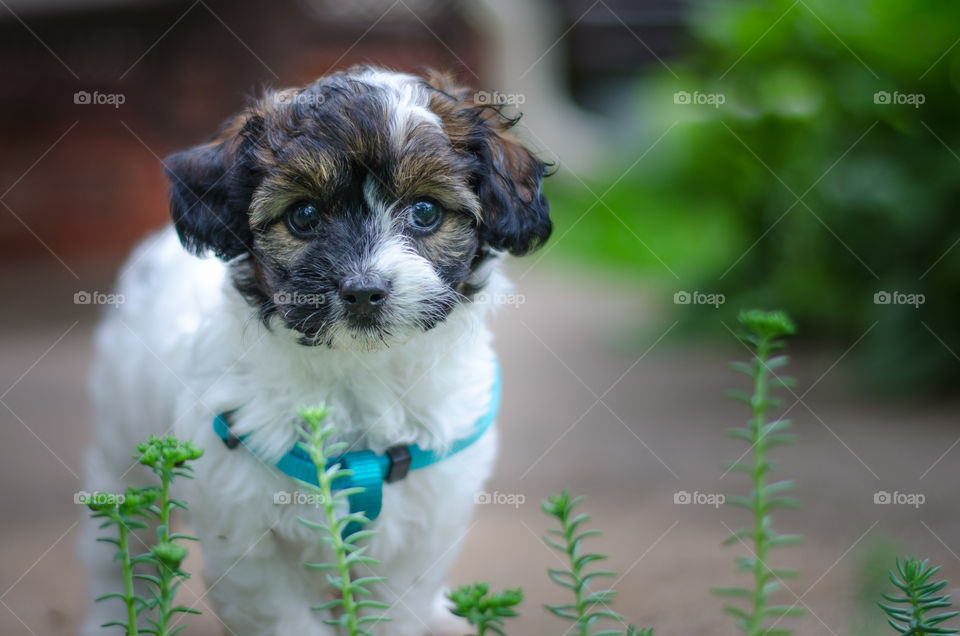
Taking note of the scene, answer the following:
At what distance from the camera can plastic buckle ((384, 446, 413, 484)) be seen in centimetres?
285

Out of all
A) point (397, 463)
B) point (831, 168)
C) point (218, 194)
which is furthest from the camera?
point (831, 168)

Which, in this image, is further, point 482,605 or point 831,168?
point 831,168

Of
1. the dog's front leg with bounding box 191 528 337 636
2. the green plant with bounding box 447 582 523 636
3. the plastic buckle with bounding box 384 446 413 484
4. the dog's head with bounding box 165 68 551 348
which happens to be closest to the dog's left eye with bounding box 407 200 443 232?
the dog's head with bounding box 165 68 551 348

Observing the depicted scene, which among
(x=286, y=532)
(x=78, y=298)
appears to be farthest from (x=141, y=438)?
(x=78, y=298)

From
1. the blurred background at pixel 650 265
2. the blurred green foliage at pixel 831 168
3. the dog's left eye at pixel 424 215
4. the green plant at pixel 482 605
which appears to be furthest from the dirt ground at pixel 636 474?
the dog's left eye at pixel 424 215

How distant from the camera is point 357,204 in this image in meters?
2.74

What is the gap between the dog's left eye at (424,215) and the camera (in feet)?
9.18

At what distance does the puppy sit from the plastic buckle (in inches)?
0.4

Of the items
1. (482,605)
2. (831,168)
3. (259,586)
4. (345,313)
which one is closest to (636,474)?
(831,168)

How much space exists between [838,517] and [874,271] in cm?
228

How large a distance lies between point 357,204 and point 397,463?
79 cm

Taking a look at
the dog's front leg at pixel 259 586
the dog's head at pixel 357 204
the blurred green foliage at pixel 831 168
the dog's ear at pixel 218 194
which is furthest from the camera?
the blurred green foliage at pixel 831 168

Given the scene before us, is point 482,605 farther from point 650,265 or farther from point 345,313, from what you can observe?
point 650,265

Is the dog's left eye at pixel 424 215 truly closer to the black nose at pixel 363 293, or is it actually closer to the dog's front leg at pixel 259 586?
the black nose at pixel 363 293
